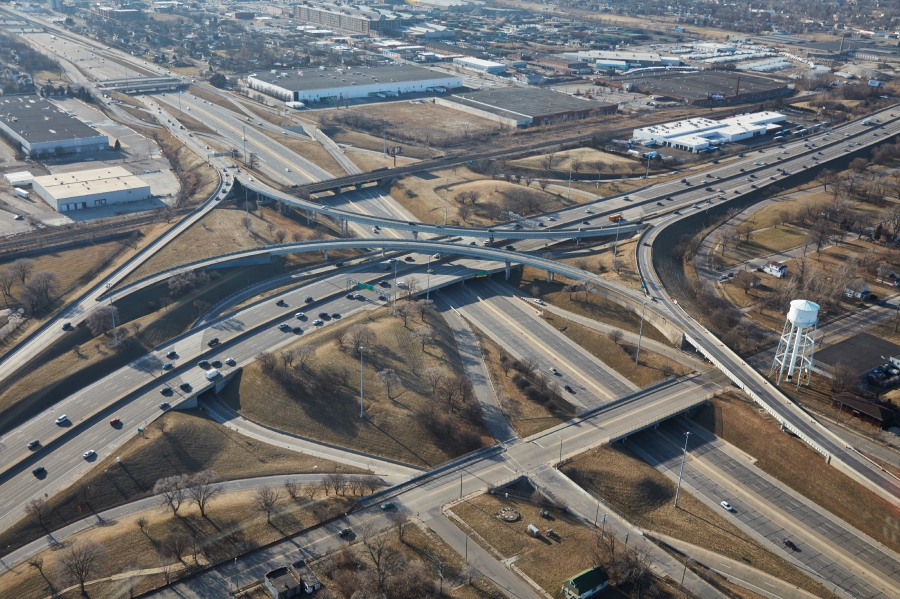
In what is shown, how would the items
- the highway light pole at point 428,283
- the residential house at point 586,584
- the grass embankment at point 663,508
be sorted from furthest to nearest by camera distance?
the highway light pole at point 428,283, the grass embankment at point 663,508, the residential house at point 586,584

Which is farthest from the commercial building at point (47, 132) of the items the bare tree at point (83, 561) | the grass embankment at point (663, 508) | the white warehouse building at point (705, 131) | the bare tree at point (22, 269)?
the grass embankment at point (663, 508)

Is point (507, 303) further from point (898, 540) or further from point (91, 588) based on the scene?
point (91, 588)

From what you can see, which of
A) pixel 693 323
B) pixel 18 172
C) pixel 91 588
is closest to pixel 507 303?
pixel 693 323

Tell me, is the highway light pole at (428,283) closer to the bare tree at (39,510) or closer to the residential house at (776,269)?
the residential house at (776,269)

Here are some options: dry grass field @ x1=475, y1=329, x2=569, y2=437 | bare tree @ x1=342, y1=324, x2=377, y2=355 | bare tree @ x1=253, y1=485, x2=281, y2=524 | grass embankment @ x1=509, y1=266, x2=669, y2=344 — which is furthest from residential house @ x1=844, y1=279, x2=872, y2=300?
bare tree @ x1=253, y1=485, x2=281, y2=524

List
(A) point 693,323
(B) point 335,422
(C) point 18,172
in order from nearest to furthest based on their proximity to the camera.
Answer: (B) point 335,422 → (A) point 693,323 → (C) point 18,172
